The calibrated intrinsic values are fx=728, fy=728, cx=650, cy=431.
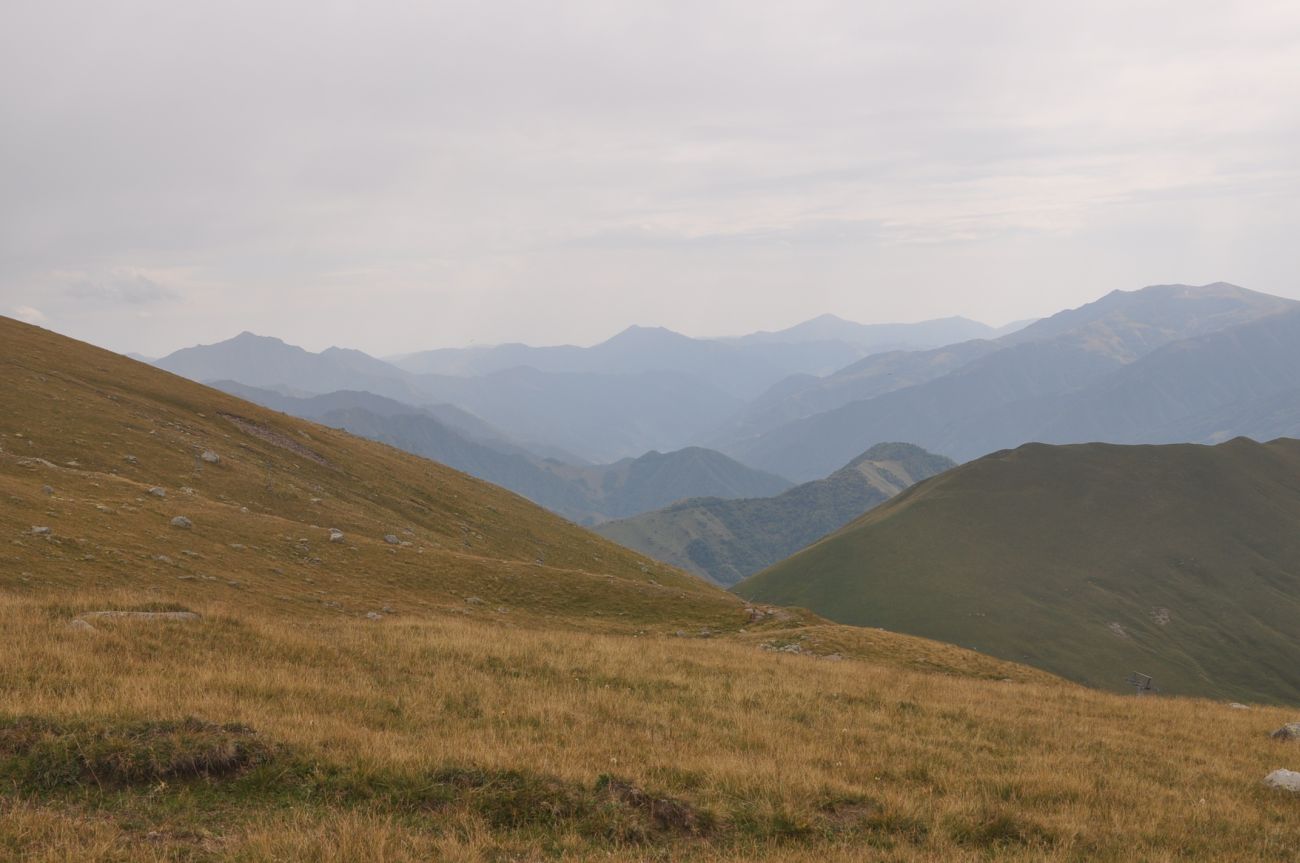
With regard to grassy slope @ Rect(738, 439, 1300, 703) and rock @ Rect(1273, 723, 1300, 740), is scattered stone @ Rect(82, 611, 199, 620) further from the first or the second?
grassy slope @ Rect(738, 439, 1300, 703)

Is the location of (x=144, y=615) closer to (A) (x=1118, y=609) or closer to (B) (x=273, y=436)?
(B) (x=273, y=436)

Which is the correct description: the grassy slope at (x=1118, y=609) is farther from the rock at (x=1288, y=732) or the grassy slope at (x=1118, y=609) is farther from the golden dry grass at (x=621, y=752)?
the golden dry grass at (x=621, y=752)

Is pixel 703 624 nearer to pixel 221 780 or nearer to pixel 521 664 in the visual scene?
pixel 521 664

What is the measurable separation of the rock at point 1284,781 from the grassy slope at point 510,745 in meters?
0.37

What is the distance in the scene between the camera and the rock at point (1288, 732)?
18867 millimetres

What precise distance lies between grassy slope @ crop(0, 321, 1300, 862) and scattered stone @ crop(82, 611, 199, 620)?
54 cm

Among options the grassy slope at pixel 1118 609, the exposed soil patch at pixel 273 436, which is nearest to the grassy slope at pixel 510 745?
the exposed soil patch at pixel 273 436

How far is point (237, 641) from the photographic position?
16828 mm

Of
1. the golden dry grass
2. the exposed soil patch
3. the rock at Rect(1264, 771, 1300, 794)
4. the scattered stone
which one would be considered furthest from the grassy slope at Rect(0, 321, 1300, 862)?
the exposed soil patch

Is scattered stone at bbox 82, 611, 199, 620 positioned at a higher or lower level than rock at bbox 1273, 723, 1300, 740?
lower

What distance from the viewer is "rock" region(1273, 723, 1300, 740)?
1887cm

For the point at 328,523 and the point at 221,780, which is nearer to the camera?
the point at 221,780

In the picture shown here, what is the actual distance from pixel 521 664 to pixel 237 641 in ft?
21.7

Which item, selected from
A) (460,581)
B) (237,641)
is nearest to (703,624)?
(460,581)
